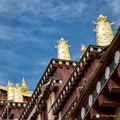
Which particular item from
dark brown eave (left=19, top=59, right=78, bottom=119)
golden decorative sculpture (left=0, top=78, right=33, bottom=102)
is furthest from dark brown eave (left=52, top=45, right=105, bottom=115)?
golden decorative sculpture (left=0, top=78, right=33, bottom=102)

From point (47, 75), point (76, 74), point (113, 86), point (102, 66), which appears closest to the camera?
point (113, 86)

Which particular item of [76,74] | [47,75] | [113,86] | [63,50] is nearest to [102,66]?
[113,86]

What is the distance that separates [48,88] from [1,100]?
503 inches

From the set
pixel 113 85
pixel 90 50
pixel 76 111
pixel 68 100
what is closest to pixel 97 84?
pixel 113 85

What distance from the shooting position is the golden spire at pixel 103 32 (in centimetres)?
2030

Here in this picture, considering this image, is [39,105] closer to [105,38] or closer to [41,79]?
[41,79]

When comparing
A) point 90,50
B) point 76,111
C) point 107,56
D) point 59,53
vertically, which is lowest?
point 76,111

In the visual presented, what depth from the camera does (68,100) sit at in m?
20.3

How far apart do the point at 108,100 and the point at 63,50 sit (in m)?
14.5

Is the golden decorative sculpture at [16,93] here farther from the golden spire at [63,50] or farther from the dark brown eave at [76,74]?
the dark brown eave at [76,74]

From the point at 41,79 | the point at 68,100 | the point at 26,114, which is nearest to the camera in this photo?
the point at 68,100

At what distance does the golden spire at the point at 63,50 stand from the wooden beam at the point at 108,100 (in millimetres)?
13635

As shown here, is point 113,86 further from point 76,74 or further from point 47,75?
point 47,75

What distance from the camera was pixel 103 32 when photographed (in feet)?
68.2
